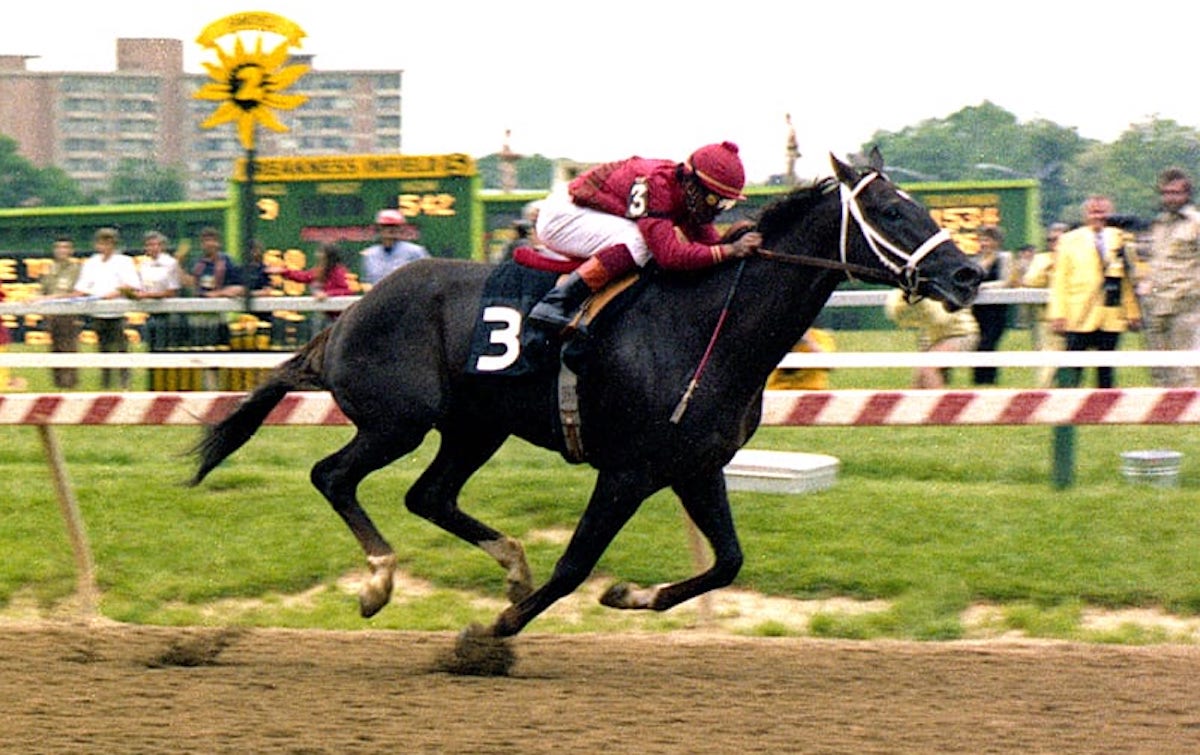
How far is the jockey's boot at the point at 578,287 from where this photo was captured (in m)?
6.97

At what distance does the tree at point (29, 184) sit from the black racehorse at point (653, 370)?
2411 inches

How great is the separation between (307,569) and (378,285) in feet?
5.62

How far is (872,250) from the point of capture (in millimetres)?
6758

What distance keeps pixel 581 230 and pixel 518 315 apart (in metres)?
0.40

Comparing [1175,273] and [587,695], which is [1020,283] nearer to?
[1175,273]

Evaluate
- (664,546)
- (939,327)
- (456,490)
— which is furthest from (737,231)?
(939,327)

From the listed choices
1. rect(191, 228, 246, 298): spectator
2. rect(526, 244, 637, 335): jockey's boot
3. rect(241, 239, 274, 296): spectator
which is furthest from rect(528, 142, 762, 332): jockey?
rect(191, 228, 246, 298): spectator

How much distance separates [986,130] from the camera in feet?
285

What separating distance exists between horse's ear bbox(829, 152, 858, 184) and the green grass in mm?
1986

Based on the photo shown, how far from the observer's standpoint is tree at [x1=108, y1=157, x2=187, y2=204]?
2618 inches

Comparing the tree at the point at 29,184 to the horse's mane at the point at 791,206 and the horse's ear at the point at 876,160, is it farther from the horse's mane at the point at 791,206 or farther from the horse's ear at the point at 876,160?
the horse's ear at the point at 876,160

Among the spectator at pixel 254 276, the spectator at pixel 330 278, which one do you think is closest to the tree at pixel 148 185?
the spectator at pixel 254 276

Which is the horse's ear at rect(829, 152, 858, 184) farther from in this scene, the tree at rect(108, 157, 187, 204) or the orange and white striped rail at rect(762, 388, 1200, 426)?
the tree at rect(108, 157, 187, 204)

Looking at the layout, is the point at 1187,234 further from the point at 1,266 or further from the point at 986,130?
the point at 986,130
